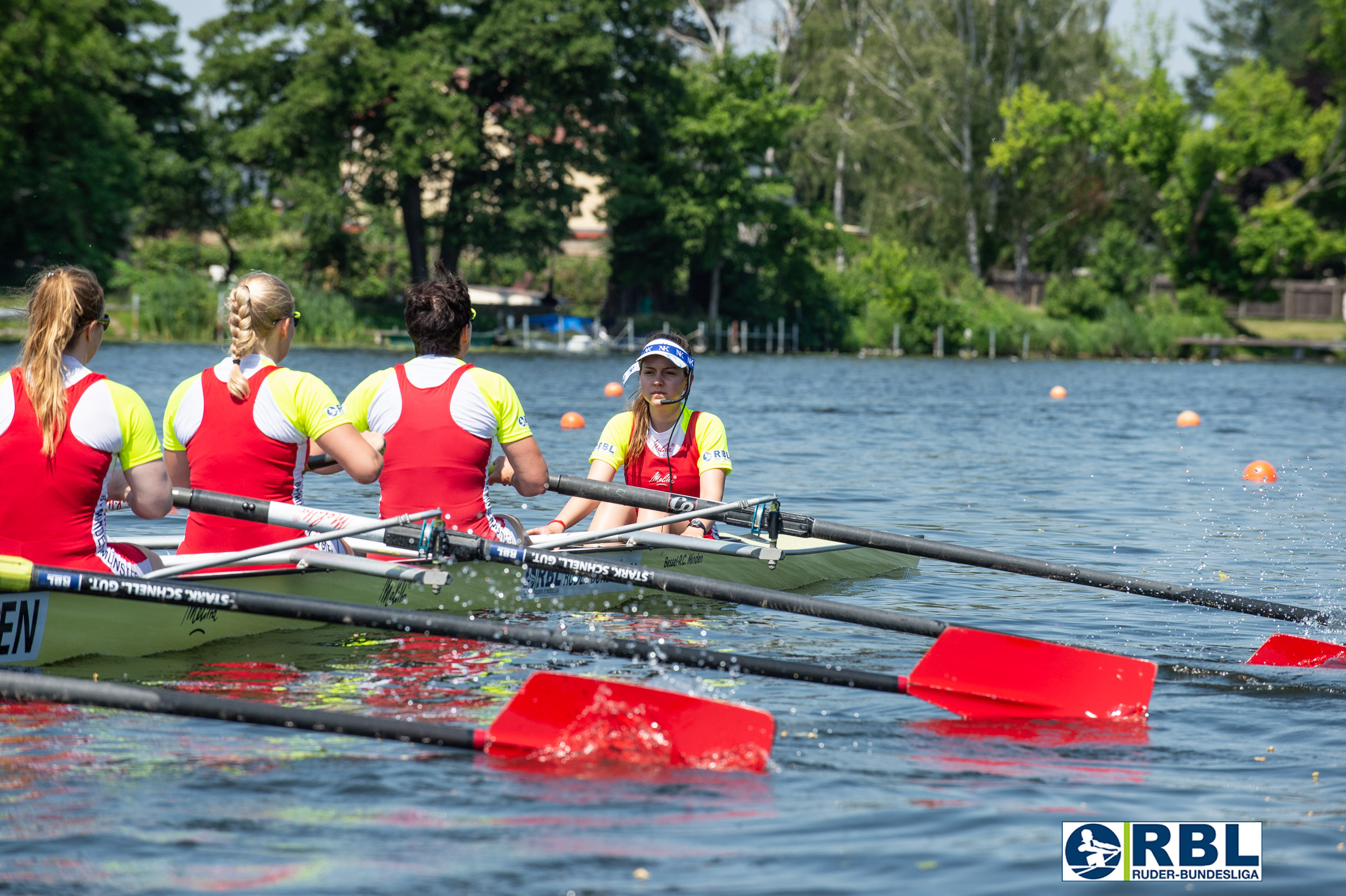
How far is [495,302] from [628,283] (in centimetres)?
571

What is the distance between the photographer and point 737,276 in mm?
52031

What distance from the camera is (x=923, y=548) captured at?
273 inches

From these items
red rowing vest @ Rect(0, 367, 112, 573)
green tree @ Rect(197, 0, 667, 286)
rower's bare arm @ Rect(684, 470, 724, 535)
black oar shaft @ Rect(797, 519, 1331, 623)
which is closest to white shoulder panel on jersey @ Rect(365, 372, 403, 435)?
red rowing vest @ Rect(0, 367, 112, 573)

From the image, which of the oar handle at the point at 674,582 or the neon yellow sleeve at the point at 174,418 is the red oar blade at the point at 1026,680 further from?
the neon yellow sleeve at the point at 174,418

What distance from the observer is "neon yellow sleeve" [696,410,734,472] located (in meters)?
7.52

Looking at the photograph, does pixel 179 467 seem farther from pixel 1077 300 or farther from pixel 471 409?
pixel 1077 300

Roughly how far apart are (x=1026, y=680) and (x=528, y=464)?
2.33 meters

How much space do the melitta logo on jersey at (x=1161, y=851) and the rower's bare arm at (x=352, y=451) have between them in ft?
10.0

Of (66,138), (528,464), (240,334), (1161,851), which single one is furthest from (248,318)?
(66,138)

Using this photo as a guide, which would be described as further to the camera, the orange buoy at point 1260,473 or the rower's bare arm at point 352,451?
the orange buoy at point 1260,473

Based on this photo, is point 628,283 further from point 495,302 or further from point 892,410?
point 892,410

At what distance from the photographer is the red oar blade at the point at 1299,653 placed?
250 inches

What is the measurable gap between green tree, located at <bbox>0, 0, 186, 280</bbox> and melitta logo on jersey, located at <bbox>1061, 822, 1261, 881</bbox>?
39.7 meters

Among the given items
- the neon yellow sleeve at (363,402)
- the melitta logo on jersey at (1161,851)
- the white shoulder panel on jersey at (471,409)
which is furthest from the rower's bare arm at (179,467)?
the melitta logo on jersey at (1161,851)
